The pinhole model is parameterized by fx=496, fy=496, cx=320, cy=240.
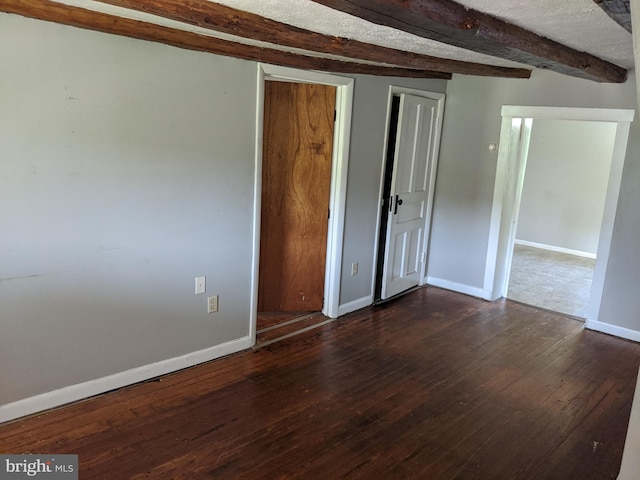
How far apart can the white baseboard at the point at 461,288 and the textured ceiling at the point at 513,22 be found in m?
2.52

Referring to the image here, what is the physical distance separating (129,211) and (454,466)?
2177mm

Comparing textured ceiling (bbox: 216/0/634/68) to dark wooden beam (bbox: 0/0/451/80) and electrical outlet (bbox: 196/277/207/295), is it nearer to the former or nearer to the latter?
dark wooden beam (bbox: 0/0/451/80)

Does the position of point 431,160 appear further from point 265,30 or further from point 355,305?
point 265,30

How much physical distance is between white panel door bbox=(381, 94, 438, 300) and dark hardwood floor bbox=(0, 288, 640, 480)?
905 mm

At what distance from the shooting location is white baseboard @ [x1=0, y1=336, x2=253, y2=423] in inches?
102

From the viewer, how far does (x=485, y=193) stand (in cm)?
480

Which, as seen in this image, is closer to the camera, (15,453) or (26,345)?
(15,453)

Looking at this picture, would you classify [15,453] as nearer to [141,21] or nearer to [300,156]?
[141,21]

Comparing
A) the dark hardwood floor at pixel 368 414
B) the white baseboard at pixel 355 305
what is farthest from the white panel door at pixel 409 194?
the dark hardwood floor at pixel 368 414

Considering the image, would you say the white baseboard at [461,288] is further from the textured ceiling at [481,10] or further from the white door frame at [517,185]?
the textured ceiling at [481,10]

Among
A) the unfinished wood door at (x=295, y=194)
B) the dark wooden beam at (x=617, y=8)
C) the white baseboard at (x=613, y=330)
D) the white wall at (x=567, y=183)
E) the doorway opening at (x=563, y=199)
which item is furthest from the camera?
the white wall at (x=567, y=183)

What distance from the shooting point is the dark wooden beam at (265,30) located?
6.79 feet

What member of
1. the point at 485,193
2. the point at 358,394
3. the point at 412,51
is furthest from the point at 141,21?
Result: the point at 485,193

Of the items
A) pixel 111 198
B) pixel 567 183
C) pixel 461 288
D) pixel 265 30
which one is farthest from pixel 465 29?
pixel 567 183
